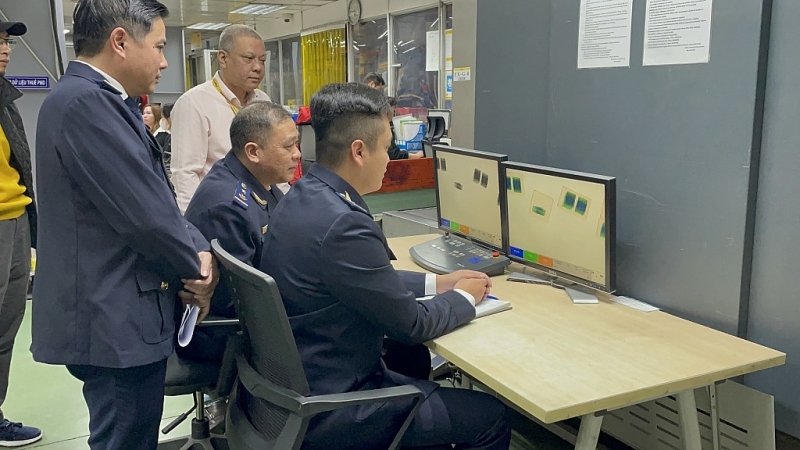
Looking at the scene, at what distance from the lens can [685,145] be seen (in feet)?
6.20

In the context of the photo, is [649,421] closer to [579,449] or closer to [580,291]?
[580,291]

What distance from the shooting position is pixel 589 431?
1.46 m

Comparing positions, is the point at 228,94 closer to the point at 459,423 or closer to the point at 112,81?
the point at 112,81

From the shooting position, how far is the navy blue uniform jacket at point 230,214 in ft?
6.41

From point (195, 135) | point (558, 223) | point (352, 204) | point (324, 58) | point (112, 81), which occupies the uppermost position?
point (324, 58)

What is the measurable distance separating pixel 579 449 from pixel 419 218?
6.14ft

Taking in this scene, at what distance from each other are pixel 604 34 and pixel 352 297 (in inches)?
49.4

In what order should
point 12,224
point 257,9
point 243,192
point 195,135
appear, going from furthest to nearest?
point 257,9 → point 195,135 → point 12,224 → point 243,192

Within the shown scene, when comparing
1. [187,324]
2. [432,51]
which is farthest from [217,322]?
[432,51]

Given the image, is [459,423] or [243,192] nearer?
[459,423]

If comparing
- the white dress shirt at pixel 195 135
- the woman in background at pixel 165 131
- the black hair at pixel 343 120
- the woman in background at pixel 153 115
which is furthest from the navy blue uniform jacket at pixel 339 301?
the woman in background at pixel 153 115

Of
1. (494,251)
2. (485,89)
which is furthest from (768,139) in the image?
(485,89)

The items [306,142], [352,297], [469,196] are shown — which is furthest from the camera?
[306,142]

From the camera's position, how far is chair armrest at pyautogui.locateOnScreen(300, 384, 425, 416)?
1364mm
